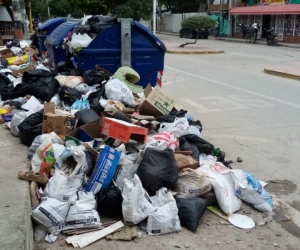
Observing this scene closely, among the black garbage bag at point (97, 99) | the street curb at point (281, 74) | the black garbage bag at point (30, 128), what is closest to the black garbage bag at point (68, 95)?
the black garbage bag at point (97, 99)

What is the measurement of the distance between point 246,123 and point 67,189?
4.02m

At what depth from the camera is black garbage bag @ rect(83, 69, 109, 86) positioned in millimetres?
6568

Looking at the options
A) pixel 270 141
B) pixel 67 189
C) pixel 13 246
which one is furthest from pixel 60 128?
pixel 270 141

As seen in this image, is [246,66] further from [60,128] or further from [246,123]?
[60,128]

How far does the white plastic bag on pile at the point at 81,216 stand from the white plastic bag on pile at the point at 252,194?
4.45ft

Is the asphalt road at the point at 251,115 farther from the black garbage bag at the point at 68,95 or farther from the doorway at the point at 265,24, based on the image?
the doorway at the point at 265,24

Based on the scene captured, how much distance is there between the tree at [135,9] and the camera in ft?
107

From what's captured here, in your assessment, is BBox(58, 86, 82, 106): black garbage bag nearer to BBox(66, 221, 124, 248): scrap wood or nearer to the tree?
BBox(66, 221, 124, 248): scrap wood

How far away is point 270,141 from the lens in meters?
5.75

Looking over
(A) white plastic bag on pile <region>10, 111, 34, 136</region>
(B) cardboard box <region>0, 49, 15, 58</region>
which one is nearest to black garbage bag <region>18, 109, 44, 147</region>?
(A) white plastic bag on pile <region>10, 111, 34, 136</region>

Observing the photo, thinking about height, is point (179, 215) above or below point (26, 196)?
below

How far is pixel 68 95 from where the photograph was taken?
6.15 metres

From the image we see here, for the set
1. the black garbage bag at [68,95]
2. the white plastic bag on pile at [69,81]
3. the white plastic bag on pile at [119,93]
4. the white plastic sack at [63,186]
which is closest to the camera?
the white plastic sack at [63,186]

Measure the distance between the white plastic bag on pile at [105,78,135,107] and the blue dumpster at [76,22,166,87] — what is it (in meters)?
1.33
